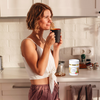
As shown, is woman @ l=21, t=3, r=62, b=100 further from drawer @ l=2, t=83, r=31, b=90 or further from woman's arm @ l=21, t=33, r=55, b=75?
drawer @ l=2, t=83, r=31, b=90

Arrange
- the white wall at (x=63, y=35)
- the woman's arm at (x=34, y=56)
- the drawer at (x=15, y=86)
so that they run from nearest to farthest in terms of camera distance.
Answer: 1. the woman's arm at (x=34, y=56)
2. the drawer at (x=15, y=86)
3. the white wall at (x=63, y=35)

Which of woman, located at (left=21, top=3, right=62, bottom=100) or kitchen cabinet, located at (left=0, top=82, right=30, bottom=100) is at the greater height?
woman, located at (left=21, top=3, right=62, bottom=100)

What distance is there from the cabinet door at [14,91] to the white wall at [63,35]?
20.8 inches

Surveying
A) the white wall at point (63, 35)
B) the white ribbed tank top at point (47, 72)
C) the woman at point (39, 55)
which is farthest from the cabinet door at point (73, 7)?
the white ribbed tank top at point (47, 72)

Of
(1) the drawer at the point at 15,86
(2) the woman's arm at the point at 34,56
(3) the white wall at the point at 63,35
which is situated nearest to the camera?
(2) the woman's arm at the point at 34,56

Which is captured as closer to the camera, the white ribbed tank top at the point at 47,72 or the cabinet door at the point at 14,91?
the white ribbed tank top at the point at 47,72

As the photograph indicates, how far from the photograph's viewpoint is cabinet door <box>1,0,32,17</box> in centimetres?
169

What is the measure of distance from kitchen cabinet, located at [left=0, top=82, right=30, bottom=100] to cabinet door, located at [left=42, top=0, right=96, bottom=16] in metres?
0.84

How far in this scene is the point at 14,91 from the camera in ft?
5.40

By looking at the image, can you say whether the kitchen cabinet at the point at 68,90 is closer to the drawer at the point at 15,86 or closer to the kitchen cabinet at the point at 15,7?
the drawer at the point at 15,86

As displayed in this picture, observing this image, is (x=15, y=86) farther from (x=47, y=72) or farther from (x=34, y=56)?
(x=34, y=56)

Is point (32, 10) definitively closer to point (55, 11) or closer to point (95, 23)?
point (55, 11)

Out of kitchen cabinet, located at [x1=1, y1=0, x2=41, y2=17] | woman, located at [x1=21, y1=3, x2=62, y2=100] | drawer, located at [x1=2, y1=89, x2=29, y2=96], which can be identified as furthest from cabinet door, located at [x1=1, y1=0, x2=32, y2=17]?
drawer, located at [x1=2, y1=89, x2=29, y2=96]

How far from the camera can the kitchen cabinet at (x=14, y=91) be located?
161cm
